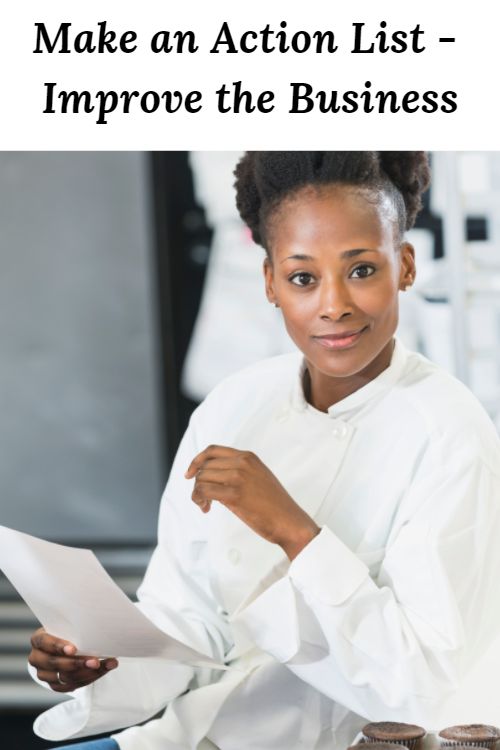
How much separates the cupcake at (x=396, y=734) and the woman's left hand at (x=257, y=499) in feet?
0.84

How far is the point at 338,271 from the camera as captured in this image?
154 cm

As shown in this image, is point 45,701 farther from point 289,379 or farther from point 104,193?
point 289,379

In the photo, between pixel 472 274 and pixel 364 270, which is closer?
pixel 364 270

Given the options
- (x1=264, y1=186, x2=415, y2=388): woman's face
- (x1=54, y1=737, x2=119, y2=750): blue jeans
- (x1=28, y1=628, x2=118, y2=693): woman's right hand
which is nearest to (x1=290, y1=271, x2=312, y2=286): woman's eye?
(x1=264, y1=186, x2=415, y2=388): woman's face

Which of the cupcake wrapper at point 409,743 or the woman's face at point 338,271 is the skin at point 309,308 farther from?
the cupcake wrapper at point 409,743

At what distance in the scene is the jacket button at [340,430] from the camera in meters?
1.66

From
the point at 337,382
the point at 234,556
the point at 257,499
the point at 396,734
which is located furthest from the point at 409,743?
the point at 337,382

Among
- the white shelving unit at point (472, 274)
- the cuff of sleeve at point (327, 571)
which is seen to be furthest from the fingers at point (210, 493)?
the white shelving unit at point (472, 274)

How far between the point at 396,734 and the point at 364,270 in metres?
0.58

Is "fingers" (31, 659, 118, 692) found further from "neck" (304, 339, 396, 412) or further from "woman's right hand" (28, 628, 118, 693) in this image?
"neck" (304, 339, 396, 412)

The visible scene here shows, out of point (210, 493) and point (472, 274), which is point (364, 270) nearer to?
point (210, 493)
